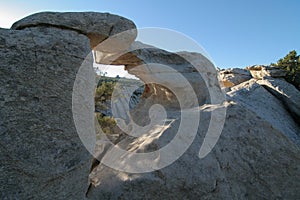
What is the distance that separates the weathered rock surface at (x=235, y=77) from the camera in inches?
573

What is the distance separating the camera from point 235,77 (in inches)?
581

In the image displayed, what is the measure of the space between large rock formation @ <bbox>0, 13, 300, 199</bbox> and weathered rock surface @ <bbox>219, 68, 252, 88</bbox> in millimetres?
9486

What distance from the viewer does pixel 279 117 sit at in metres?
7.58

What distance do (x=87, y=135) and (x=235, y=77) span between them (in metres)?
12.8

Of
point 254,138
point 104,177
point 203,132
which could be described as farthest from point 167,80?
point 104,177

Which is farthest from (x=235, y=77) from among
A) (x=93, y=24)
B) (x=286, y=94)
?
(x=93, y=24)

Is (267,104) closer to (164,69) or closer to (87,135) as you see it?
(164,69)

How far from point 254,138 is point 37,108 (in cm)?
429

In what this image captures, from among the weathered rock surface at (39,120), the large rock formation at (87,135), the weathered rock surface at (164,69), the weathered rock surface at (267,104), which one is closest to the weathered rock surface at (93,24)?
the large rock formation at (87,135)

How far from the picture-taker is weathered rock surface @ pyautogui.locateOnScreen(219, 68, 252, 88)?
1456 centimetres

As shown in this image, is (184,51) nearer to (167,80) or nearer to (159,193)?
(167,80)

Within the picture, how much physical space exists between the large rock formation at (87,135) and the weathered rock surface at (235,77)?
9.49 m

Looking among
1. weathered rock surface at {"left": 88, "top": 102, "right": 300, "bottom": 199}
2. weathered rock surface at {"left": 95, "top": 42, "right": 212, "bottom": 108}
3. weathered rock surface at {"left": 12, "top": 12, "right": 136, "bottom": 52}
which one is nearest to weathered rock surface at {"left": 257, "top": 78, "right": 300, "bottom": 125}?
weathered rock surface at {"left": 95, "top": 42, "right": 212, "bottom": 108}

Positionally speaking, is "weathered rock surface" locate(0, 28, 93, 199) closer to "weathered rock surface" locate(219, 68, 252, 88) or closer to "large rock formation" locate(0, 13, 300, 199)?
"large rock formation" locate(0, 13, 300, 199)
